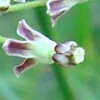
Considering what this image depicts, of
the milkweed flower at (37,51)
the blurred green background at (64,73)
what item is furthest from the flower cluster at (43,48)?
the blurred green background at (64,73)

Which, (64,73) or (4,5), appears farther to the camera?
(64,73)

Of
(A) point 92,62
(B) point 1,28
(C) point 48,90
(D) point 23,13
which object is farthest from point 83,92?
(B) point 1,28

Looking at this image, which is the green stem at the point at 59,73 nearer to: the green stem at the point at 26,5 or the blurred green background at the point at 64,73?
the blurred green background at the point at 64,73

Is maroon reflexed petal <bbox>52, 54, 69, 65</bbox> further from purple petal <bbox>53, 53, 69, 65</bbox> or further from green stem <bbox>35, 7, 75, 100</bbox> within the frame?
green stem <bbox>35, 7, 75, 100</bbox>

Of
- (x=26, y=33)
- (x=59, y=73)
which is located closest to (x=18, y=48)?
(x=26, y=33)

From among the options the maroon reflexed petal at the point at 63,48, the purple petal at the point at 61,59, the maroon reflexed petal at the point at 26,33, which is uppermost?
the maroon reflexed petal at the point at 26,33

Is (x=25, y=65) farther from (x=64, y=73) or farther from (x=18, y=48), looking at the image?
(x=64, y=73)

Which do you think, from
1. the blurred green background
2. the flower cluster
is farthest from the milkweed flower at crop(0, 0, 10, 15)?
the blurred green background
